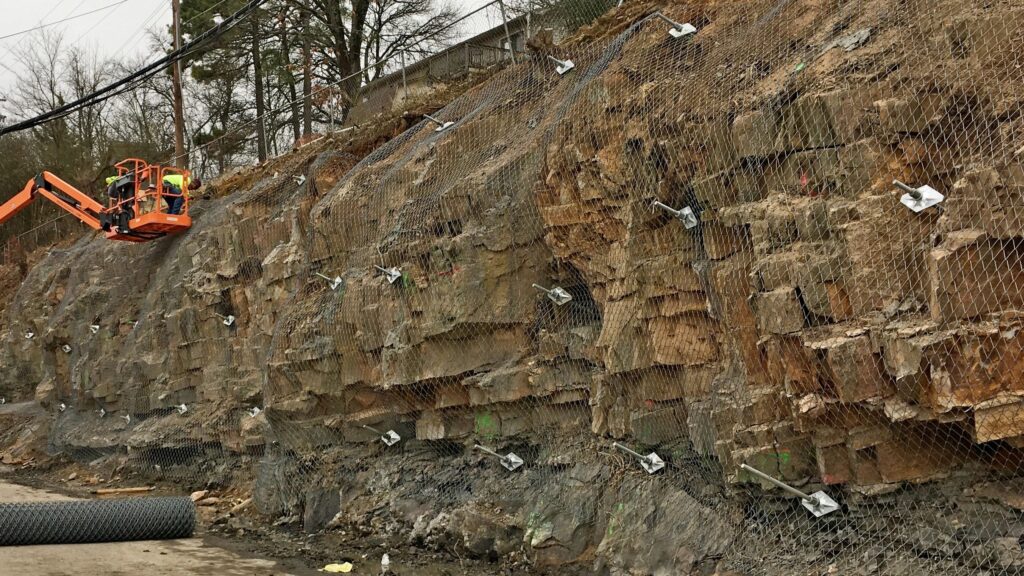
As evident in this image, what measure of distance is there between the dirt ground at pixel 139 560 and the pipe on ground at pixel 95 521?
0.31 ft

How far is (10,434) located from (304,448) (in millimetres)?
12484

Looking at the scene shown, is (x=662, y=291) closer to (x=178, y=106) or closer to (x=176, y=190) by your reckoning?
(x=176, y=190)

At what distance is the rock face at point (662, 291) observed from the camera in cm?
597

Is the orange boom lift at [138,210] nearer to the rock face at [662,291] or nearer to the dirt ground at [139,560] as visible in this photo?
the rock face at [662,291]

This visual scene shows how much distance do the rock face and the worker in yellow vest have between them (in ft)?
15.5

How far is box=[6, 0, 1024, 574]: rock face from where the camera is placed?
5.97 m

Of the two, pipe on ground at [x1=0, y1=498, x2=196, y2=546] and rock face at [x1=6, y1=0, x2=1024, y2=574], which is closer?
rock face at [x1=6, y1=0, x2=1024, y2=574]

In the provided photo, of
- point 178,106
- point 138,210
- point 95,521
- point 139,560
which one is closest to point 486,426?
point 139,560

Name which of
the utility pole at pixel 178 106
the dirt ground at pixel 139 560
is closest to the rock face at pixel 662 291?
the dirt ground at pixel 139 560

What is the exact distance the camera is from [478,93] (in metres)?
12.1

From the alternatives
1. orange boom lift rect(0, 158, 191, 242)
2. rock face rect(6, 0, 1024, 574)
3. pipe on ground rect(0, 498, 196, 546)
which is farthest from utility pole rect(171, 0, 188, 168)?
pipe on ground rect(0, 498, 196, 546)

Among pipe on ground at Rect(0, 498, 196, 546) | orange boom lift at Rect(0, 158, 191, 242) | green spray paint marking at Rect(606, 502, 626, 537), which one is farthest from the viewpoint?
orange boom lift at Rect(0, 158, 191, 242)

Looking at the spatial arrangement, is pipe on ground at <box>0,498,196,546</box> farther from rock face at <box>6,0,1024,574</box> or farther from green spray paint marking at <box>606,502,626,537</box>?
green spray paint marking at <box>606,502,626,537</box>

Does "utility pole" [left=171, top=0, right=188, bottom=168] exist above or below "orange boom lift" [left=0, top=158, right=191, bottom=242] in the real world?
above
